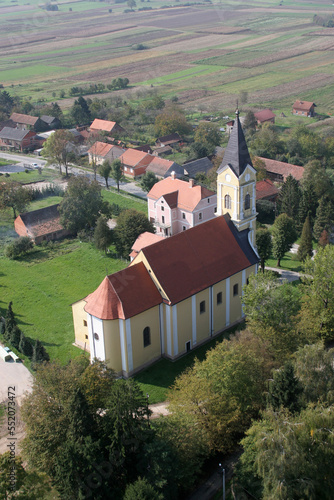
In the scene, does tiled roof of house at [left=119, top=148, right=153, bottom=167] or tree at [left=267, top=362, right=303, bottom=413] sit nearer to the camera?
tree at [left=267, top=362, right=303, bottom=413]

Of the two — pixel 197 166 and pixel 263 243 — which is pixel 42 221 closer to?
pixel 263 243

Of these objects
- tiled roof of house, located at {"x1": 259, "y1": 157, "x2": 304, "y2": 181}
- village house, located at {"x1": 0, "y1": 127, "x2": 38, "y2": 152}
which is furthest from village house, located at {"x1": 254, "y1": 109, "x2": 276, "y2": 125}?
village house, located at {"x1": 0, "y1": 127, "x2": 38, "y2": 152}

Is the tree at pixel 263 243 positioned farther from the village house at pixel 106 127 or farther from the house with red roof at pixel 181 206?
the village house at pixel 106 127

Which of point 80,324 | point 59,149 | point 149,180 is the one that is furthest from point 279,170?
point 80,324

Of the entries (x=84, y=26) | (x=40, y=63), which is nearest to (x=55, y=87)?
(x=40, y=63)

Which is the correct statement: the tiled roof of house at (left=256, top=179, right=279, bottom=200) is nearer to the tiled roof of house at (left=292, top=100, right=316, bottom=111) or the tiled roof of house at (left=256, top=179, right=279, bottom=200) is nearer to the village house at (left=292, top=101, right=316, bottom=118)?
the village house at (left=292, top=101, right=316, bottom=118)

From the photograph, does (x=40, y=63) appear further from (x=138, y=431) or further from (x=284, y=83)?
(x=138, y=431)
